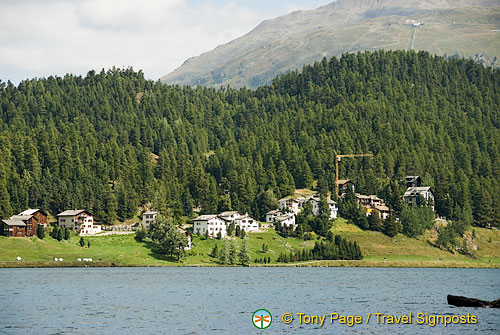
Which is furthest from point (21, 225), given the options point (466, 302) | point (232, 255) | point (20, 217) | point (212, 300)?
point (466, 302)

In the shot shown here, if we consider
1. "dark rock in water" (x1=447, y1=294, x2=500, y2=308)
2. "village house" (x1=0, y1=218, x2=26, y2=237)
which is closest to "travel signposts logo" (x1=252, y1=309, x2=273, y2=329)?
"dark rock in water" (x1=447, y1=294, x2=500, y2=308)

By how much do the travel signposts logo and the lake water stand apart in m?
0.73

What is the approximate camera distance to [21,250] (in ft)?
570

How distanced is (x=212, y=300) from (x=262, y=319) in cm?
2223

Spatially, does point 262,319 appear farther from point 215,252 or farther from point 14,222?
point 14,222

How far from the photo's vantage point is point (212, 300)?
316 feet

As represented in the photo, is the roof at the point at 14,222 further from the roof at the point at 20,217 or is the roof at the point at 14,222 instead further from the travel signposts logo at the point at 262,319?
the travel signposts logo at the point at 262,319

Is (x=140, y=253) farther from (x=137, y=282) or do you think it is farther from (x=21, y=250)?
(x=137, y=282)

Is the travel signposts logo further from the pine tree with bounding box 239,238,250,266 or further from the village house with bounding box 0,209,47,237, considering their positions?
the village house with bounding box 0,209,47,237

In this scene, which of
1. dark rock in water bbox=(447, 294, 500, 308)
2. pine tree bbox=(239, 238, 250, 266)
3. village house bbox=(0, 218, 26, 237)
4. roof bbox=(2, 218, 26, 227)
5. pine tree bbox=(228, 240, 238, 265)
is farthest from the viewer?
pine tree bbox=(239, 238, 250, 266)

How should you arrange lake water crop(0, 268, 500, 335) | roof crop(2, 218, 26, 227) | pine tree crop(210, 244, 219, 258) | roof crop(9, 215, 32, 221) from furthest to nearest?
pine tree crop(210, 244, 219, 258) → roof crop(9, 215, 32, 221) → roof crop(2, 218, 26, 227) → lake water crop(0, 268, 500, 335)

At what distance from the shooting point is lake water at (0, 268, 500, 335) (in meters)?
72.6

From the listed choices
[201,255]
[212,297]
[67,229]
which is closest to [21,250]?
[67,229]

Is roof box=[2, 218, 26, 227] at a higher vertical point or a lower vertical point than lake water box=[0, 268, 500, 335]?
higher
